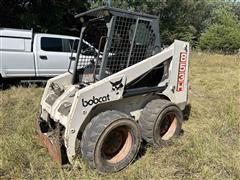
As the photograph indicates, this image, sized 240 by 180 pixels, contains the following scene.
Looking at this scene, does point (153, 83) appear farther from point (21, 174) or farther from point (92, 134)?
point (21, 174)

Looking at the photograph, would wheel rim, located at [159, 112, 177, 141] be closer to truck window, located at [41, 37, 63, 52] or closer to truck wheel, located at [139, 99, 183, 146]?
truck wheel, located at [139, 99, 183, 146]

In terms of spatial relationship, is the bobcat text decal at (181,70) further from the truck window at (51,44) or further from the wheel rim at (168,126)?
the truck window at (51,44)

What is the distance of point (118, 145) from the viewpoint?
3822mm

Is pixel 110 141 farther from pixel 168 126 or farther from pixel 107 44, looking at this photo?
pixel 107 44

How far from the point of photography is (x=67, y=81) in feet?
15.0

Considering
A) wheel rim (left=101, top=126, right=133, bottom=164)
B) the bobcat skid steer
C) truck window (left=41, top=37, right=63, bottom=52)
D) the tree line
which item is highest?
the bobcat skid steer

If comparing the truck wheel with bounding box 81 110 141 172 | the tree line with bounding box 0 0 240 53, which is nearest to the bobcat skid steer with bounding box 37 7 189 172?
the truck wheel with bounding box 81 110 141 172

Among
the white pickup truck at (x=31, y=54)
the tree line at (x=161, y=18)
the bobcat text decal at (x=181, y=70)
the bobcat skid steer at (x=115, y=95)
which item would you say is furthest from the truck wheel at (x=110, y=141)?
the tree line at (x=161, y=18)

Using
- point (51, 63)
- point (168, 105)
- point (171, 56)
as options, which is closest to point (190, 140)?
point (168, 105)

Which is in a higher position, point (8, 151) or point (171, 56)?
point (171, 56)

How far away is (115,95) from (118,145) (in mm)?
694

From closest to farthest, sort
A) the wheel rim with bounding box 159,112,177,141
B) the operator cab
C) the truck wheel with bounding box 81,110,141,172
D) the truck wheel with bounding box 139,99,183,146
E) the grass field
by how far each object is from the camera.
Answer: the truck wheel with bounding box 81,110,141,172 → the grass field → the operator cab → the truck wheel with bounding box 139,99,183,146 → the wheel rim with bounding box 159,112,177,141

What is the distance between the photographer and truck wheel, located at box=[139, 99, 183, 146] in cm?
403

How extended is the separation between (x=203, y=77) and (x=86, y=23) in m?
7.41
